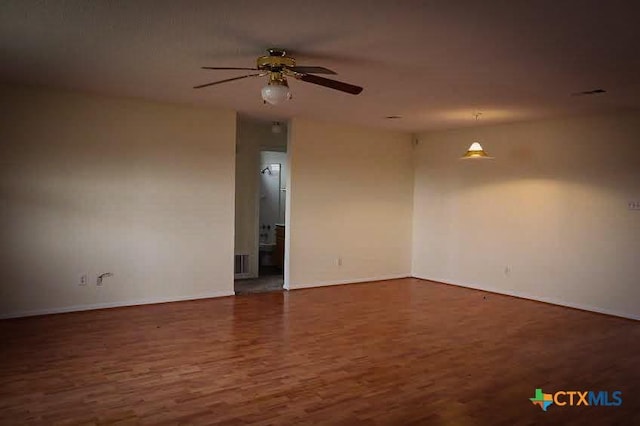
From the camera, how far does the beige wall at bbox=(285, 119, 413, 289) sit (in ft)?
21.8

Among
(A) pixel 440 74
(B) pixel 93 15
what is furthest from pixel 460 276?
(B) pixel 93 15

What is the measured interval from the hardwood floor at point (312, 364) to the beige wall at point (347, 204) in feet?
3.92

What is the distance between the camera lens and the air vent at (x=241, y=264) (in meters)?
7.31

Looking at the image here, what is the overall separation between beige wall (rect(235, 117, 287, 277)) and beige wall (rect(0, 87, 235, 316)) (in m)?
1.22

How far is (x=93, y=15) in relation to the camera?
9.07 ft

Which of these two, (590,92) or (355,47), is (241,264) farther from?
(590,92)

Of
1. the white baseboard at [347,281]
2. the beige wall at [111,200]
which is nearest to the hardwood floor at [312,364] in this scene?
the beige wall at [111,200]

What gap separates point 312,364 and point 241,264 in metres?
3.77

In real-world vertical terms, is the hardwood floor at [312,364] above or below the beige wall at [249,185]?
below

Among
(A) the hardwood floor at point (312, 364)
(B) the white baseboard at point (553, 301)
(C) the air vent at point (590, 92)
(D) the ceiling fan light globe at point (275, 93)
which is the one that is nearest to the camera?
(A) the hardwood floor at point (312, 364)

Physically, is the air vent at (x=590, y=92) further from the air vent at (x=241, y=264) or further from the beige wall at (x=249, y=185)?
the air vent at (x=241, y=264)

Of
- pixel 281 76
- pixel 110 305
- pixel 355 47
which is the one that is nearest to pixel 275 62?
pixel 281 76

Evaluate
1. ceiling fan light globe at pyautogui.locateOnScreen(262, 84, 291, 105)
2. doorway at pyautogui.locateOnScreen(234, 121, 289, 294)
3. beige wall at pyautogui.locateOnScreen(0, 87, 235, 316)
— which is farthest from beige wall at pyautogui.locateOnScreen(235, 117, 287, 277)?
ceiling fan light globe at pyautogui.locateOnScreen(262, 84, 291, 105)

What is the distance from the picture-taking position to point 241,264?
7.34m
